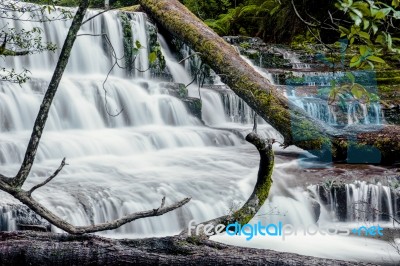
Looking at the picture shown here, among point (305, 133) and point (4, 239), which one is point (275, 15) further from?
point (4, 239)

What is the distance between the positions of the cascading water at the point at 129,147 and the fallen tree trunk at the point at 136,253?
2181mm

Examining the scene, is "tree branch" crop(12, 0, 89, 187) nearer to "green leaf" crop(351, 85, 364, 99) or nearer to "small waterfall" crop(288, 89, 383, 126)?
"green leaf" crop(351, 85, 364, 99)

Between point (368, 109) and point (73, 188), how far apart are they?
6.48 meters

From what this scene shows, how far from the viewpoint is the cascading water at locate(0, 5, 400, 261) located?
5887mm

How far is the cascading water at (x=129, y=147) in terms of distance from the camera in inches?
232

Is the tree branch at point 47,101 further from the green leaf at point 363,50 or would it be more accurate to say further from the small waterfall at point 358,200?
the small waterfall at point 358,200

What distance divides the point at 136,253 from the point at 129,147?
6.38m

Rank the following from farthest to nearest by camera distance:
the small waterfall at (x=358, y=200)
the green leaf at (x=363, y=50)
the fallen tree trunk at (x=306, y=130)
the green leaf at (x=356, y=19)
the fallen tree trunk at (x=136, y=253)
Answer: the fallen tree trunk at (x=306, y=130), the small waterfall at (x=358, y=200), the fallen tree trunk at (x=136, y=253), the green leaf at (x=363, y=50), the green leaf at (x=356, y=19)

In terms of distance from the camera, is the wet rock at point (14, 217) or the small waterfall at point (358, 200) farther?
the small waterfall at point (358, 200)

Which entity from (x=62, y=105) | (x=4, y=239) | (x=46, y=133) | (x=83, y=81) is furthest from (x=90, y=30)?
(x=4, y=239)

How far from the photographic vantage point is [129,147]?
29.5 feet

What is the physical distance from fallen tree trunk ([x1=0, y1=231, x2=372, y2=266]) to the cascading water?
218 centimetres

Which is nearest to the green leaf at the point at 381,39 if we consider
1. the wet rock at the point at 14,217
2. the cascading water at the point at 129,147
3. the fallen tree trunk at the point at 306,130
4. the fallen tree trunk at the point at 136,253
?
the fallen tree trunk at the point at 136,253

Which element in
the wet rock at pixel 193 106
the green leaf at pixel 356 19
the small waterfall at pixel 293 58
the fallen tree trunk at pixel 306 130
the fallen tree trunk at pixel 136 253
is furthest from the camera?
the small waterfall at pixel 293 58
